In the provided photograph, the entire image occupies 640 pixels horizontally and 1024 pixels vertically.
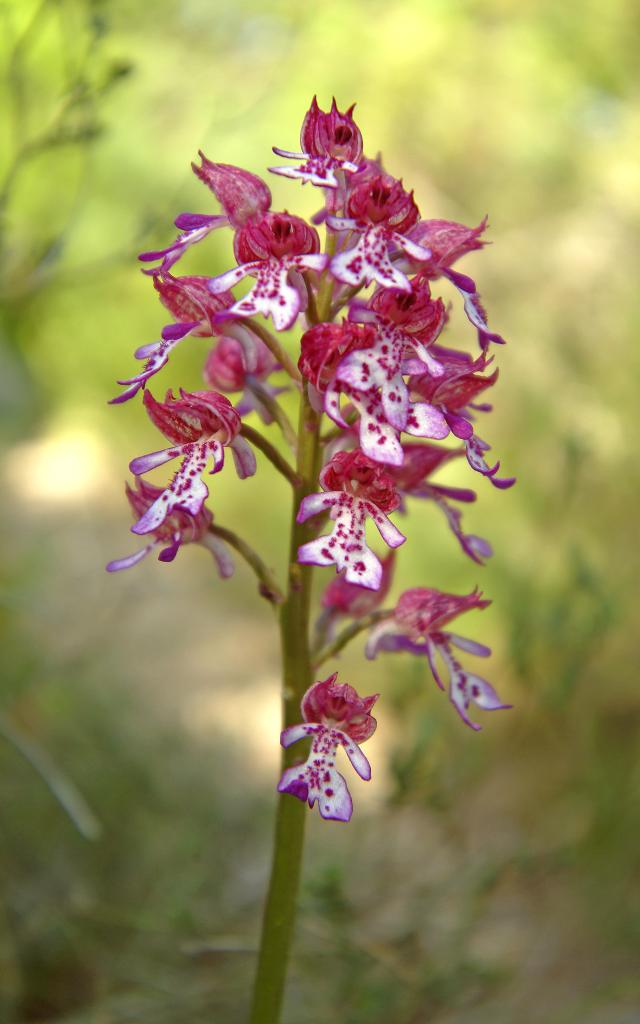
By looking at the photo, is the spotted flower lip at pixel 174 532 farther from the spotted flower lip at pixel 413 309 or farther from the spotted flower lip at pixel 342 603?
the spotted flower lip at pixel 413 309

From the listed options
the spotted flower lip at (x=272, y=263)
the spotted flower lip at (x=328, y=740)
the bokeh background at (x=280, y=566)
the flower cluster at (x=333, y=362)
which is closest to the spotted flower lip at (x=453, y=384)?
the flower cluster at (x=333, y=362)

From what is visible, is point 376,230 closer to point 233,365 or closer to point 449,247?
point 449,247

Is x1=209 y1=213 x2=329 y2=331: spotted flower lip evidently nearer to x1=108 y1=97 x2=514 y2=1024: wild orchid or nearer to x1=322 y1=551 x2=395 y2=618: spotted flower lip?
x1=108 y1=97 x2=514 y2=1024: wild orchid

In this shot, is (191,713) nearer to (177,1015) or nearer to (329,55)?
(177,1015)

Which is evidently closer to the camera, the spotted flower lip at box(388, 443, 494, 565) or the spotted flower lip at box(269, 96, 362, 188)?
the spotted flower lip at box(269, 96, 362, 188)

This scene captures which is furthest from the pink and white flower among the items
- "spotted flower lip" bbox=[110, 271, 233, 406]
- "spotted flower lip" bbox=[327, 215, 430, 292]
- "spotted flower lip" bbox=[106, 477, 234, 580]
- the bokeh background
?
the bokeh background
